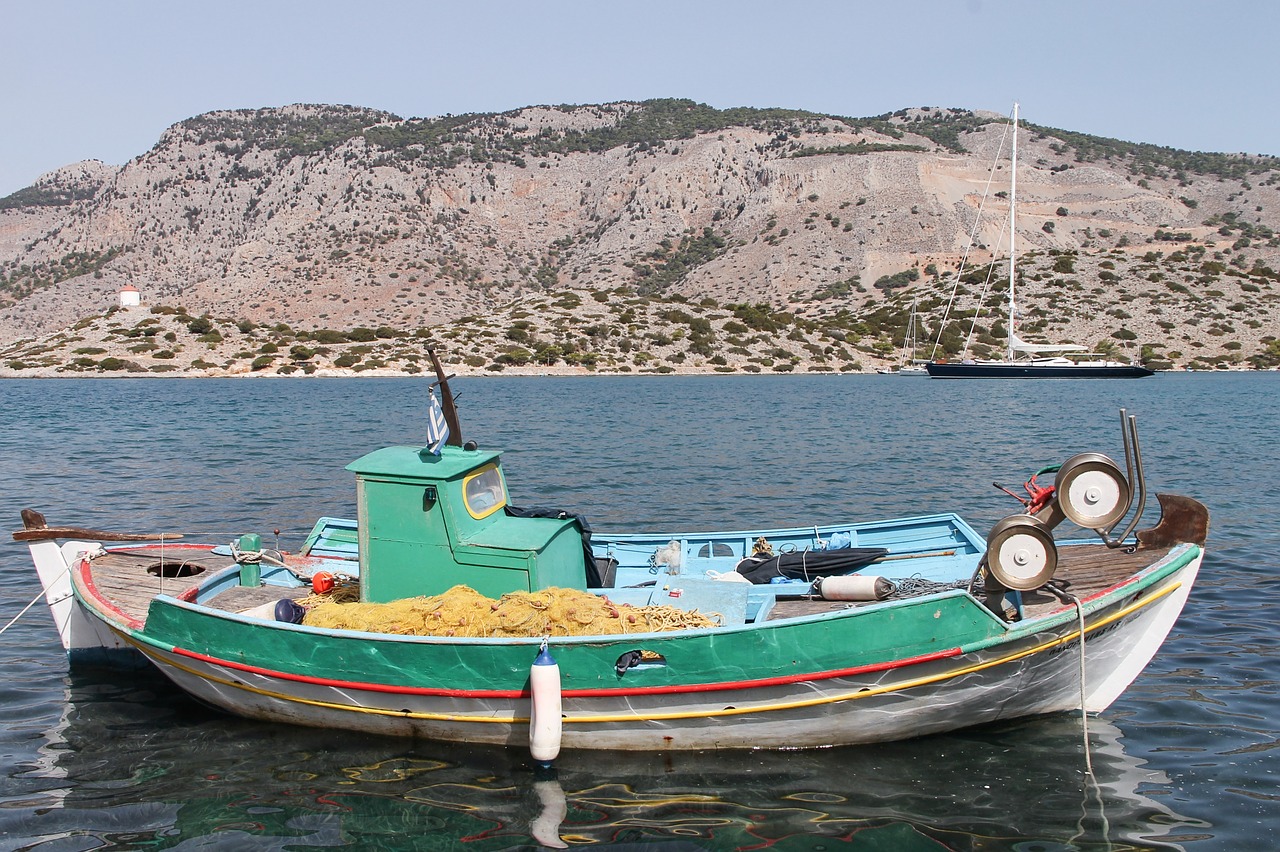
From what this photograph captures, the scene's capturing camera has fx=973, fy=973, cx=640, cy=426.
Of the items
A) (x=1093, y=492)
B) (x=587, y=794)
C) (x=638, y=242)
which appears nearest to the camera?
(x=587, y=794)

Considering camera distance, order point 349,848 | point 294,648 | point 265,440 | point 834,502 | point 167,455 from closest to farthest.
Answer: point 349,848 → point 294,648 → point 834,502 → point 167,455 → point 265,440

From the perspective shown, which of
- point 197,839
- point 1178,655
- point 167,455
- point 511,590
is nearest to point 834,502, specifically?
point 1178,655

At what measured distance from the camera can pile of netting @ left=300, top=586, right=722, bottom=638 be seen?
31.5 feet

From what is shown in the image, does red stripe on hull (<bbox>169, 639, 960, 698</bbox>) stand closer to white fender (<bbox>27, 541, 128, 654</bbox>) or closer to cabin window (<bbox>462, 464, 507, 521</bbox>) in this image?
cabin window (<bbox>462, 464, 507, 521</bbox>)

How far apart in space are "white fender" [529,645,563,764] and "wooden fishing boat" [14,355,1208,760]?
1 cm

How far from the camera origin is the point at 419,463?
35.3 feet

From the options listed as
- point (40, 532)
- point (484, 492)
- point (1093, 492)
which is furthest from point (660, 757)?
point (40, 532)

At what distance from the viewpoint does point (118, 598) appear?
12.3m

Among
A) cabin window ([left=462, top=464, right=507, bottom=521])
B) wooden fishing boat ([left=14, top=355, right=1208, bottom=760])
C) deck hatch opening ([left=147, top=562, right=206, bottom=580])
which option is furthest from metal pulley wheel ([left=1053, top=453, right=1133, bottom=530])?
deck hatch opening ([left=147, top=562, right=206, bottom=580])

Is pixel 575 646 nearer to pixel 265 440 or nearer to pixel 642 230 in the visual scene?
pixel 265 440

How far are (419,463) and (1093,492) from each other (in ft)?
23.3

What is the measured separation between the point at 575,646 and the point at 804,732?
7.94ft

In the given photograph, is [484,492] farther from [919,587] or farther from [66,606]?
[66,606]

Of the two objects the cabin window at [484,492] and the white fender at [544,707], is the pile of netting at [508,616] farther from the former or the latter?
the cabin window at [484,492]
